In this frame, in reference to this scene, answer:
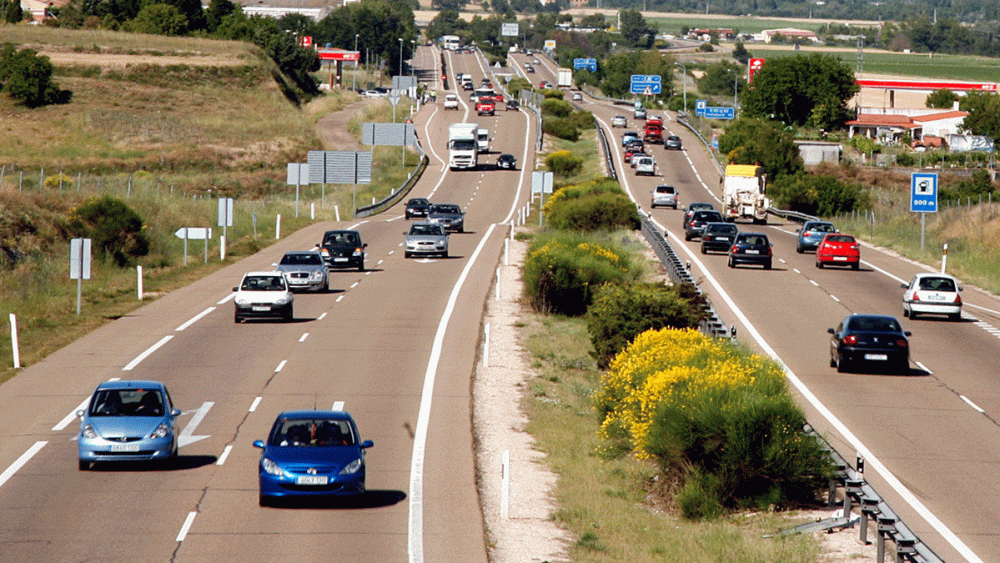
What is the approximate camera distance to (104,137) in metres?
111

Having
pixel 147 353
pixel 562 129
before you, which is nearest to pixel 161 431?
pixel 147 353

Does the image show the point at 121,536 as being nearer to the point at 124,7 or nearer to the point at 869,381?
the point at 869,381

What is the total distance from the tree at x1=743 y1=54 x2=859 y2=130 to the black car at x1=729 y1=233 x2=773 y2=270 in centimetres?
10572

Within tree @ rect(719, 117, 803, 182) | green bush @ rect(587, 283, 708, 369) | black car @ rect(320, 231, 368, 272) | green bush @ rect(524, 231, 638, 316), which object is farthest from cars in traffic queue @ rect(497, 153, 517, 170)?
green bush @ rect(587, 283, 708, 369)

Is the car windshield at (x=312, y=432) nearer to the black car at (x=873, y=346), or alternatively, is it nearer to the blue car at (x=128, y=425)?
the blue car at (x=128, y=425)

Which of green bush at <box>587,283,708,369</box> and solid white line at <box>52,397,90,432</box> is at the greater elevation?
green bush at <box>587,283,708,369</box>

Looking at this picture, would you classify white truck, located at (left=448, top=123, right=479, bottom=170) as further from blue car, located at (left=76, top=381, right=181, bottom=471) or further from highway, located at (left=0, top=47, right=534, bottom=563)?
blue car, located at (left=76, top=381, right=181, bottom=471)

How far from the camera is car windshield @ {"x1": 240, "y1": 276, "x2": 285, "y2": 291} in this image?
35906 millimetres

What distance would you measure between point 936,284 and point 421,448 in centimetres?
2276

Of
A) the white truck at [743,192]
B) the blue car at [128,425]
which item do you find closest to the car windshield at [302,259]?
the blue car at [128,425]

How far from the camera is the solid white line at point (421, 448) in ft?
53.3

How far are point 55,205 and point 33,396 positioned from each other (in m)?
33.5

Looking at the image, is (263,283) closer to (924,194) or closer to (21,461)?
(21,461)

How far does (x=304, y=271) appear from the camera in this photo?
138 feet
